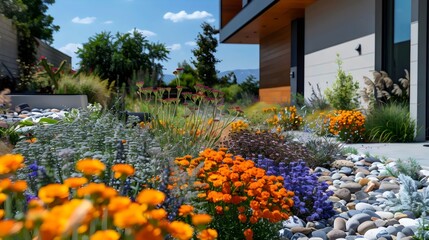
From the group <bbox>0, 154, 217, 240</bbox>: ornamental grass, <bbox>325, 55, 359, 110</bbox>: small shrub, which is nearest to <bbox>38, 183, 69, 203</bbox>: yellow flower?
<bbox>0, 154, 217, 240</bbox>: ornamental grass

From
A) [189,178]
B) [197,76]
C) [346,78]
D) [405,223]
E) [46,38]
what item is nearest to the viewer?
[189,178]

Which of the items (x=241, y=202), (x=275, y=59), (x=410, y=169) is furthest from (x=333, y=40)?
(x=241, y=202)

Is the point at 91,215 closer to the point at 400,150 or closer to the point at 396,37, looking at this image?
the point at 400,150

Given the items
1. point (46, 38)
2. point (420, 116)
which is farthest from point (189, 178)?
point (46, 38)

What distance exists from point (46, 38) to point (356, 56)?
35.3 meters

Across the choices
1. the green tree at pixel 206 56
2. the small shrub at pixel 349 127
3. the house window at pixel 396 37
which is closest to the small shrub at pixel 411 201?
the small shrub at pixel 349 127

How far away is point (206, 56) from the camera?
30.9 metres

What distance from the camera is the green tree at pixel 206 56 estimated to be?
1176 inches

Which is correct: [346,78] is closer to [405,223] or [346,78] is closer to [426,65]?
[426,65]

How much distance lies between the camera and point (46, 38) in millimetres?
40781

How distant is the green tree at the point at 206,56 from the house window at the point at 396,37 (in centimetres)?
1992

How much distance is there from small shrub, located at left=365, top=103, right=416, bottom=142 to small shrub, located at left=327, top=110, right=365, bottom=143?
20 cm

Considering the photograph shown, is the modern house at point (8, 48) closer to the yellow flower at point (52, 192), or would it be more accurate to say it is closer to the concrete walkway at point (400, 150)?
the concrete walkway at point (400, 150)

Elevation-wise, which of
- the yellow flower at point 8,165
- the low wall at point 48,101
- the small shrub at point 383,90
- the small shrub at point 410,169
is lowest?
the small shrub at point 410,169
